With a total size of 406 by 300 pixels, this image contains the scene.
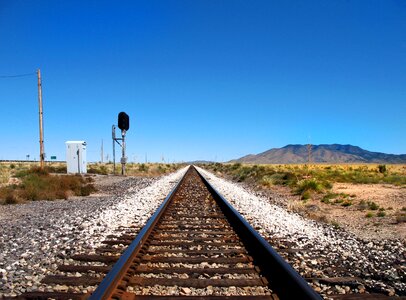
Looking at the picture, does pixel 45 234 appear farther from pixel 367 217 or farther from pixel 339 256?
pixel 367 217

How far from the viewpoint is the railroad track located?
399cm

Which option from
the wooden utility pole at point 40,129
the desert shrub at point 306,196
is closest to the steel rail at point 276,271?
the desert shrub at point 306,196

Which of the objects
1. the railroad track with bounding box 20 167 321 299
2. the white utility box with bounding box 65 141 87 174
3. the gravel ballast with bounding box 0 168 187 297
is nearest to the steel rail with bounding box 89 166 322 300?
the railroad track with bounding box 20 167 321 299

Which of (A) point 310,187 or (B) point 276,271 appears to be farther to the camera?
(A) point 310,187

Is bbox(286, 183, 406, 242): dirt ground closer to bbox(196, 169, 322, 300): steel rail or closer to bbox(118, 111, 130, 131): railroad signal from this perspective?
bbox(196, 169, 322, 300): steel rail

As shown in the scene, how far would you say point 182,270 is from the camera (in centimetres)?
482

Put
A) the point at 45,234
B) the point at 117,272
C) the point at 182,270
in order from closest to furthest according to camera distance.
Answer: the point at 117,272, the point at 182,270, the point at 45,234

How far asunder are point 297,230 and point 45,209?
288 inches

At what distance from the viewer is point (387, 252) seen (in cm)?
632

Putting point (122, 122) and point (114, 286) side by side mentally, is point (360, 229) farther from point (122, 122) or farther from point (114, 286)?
point (122, 122)

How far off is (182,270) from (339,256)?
235 centimetres

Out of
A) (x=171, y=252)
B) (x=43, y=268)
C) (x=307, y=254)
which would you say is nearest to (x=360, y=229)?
(x=307, y=254)

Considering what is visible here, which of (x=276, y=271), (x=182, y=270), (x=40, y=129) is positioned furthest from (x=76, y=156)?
(x=276, y=271)

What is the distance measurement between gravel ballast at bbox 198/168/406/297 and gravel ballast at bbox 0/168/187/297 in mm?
2874
